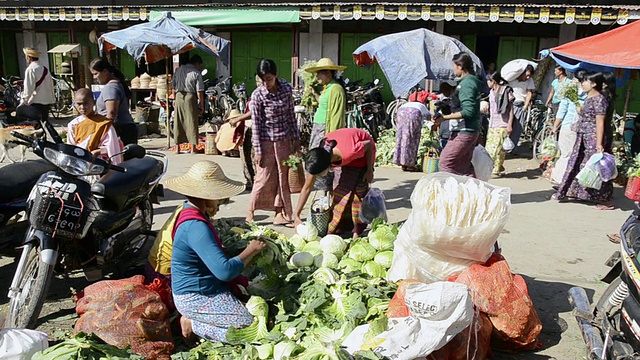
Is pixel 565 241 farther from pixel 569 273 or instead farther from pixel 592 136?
pixel 592 136

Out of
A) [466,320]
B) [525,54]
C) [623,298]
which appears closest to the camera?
[466,320]

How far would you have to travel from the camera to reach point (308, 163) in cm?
475

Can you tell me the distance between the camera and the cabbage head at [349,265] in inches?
169

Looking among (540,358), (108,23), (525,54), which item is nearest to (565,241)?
(540,358)

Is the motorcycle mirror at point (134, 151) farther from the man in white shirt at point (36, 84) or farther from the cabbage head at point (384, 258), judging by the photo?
the man in white shirt at point (36, 84)

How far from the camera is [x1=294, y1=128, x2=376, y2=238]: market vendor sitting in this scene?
479 centimetres

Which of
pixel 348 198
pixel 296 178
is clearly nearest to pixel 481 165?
pixel 348 198

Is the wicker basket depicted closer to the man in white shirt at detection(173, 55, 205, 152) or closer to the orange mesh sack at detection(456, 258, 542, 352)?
the orange mesh sack at detection(456, 258, 542, 352)

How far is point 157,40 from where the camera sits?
9.51 m

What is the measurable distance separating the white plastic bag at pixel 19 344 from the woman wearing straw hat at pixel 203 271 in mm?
834

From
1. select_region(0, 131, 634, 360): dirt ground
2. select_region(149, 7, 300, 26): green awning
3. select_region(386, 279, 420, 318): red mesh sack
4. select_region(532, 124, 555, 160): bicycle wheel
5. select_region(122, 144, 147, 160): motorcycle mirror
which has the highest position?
select_region(149, 7, 300, 26): green awning

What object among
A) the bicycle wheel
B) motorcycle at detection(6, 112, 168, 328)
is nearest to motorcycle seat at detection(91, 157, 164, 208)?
motorcycle at detection(6, 112, 168, 328)

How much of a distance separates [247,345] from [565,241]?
13.5ft

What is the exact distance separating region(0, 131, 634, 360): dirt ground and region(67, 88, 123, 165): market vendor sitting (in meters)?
1.19
